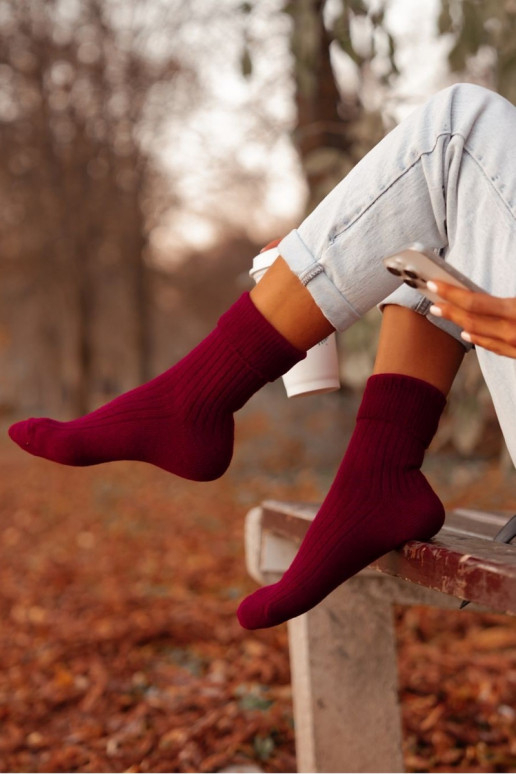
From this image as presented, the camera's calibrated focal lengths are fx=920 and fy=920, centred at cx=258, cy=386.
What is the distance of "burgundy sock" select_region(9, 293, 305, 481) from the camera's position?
1283 millimetres

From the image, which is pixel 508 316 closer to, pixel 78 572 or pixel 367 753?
pixel 367 753

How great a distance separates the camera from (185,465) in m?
1.38

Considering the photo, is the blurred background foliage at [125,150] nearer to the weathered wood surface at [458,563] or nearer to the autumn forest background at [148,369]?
the autumn forest background at [148,369]

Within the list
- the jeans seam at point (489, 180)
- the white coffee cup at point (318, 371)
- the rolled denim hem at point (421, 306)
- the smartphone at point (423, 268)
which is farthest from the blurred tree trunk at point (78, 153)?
the smartphone at point (423, 268)

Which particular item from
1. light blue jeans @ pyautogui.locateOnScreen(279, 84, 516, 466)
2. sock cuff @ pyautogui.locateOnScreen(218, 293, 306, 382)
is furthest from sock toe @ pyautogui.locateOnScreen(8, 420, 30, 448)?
light blue jeans @ pyautogui.locateOnScreen(279, 84, 516, 466)

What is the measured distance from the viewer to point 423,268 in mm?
976

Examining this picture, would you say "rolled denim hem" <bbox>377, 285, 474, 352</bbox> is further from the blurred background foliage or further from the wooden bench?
the blurred background foliage

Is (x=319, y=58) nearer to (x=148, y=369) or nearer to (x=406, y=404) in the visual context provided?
(x=406, y=404)

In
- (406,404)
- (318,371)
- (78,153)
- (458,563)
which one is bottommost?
(458,563)

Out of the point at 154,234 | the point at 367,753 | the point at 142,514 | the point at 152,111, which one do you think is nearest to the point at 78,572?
the point at 142,514

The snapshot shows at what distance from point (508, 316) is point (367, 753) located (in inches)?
37.9

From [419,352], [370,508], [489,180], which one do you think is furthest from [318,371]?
[489,180]

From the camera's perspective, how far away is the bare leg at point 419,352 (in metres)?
1.27

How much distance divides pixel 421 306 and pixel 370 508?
30 cm
